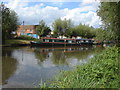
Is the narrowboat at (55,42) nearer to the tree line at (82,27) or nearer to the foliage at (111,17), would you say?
the tree line at (82,27)

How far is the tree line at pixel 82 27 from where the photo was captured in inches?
360

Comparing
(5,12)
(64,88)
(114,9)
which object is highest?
(5,12)

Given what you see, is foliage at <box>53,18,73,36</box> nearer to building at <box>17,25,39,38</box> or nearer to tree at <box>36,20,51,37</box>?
tree at <box>36,20,51,37</box>

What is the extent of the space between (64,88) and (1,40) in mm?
23860

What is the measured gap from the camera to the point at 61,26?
150ft

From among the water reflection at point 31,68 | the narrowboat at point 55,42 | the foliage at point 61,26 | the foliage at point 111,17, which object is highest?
the foliage at point 61,26

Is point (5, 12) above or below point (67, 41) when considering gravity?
above

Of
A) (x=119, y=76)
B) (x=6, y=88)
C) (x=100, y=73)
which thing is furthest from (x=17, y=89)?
(x=119, y=76)

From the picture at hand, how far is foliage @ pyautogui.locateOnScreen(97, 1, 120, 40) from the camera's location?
8514mm

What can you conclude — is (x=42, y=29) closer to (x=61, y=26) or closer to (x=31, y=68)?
(x=61, y=26)

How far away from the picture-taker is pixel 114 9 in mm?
8555

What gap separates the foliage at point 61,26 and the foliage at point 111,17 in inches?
1363

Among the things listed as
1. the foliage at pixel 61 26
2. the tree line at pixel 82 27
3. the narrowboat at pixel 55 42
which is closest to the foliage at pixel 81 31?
the tree line at pixel 82 27

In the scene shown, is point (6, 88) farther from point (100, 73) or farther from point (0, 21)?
point (0, 21)
